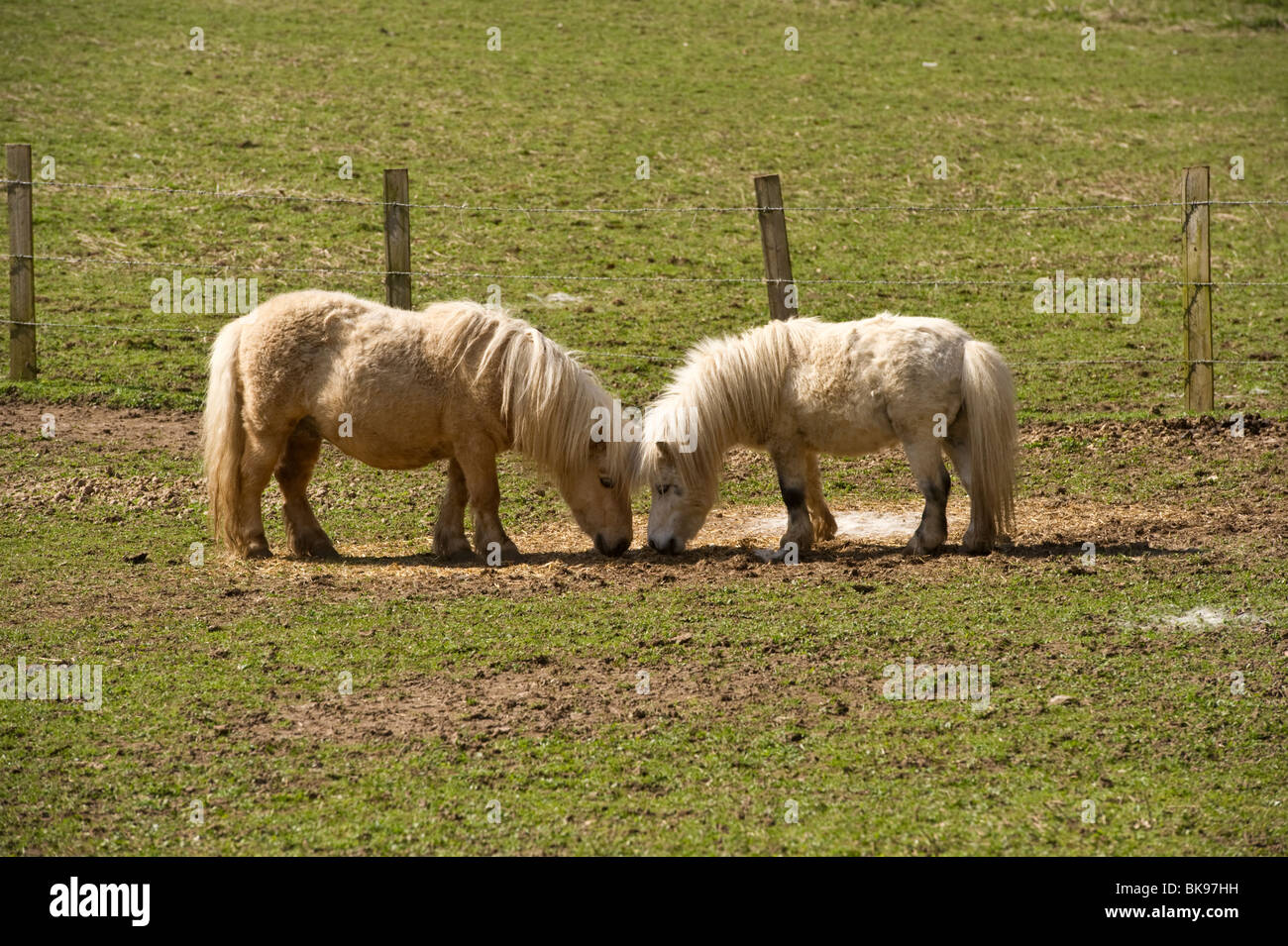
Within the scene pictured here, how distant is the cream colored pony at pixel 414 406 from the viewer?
26.4 feet

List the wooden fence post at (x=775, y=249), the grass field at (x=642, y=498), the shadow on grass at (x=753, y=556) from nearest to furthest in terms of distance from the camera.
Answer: the grass field at (x=642, y=498) < the shadow on grass at (x=753, y=556) < the wooden fence post at (x=775, y=249)

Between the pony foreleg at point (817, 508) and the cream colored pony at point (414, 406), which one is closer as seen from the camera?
the cream colored pony at point (414, 406)

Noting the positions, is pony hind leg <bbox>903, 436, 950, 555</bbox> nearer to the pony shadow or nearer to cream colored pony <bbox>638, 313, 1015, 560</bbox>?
cream colored pony <bbox>638, 313, 1015, 560</bbox>

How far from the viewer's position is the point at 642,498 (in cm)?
1005

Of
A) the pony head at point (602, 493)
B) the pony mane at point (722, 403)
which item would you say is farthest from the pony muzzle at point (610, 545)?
the pony mane at point (722, 403)

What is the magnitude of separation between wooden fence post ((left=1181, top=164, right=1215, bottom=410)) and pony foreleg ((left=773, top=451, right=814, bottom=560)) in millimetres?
4338

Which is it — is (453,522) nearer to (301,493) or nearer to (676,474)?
(301,493)

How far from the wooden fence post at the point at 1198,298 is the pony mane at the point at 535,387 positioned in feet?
17.5

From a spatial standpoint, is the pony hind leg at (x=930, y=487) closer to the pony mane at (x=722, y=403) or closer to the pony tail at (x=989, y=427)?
the pony tail at (x=989, y=427)

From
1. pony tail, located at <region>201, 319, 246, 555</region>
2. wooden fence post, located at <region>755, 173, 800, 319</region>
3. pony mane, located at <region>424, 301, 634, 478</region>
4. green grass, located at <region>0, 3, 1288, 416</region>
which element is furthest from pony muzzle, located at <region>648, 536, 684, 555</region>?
green grass, located at <region>0, 3, 1288, 416</region>

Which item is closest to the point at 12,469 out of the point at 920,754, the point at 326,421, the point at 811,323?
the point at 326,421

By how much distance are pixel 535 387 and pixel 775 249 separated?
11.9 ft

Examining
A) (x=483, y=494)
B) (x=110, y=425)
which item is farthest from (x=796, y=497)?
(x=110, y=425)
